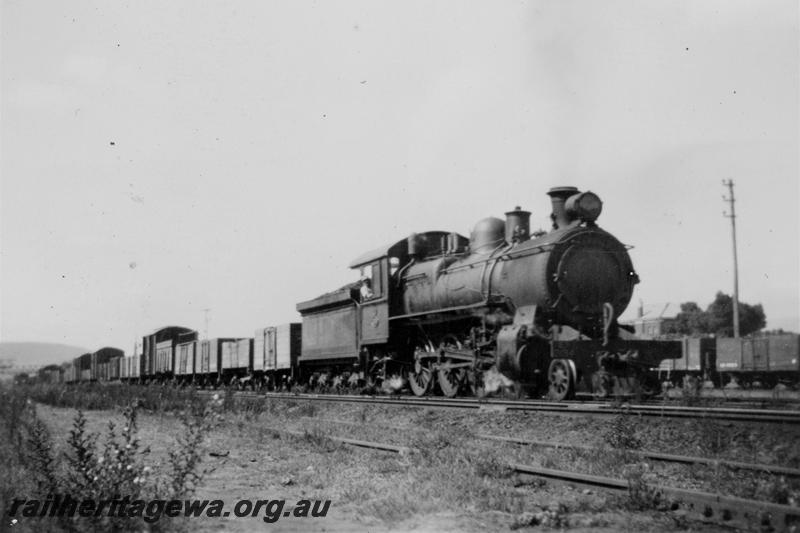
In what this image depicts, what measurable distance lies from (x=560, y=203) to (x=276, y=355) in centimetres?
1472

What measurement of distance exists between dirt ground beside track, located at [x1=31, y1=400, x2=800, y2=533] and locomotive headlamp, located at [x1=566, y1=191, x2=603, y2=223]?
4.28 meters

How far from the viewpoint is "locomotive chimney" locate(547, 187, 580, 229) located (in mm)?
12891

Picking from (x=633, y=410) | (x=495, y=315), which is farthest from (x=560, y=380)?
(x=633, y=410)

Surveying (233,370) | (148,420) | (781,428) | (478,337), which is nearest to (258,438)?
(148,420)

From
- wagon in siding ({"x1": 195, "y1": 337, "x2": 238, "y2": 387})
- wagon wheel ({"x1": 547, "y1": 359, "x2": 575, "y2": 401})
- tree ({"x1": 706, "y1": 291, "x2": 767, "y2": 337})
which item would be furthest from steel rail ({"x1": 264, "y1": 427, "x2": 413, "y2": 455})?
tree ({"x1": 706, "y1": 291, "x2": 767, "y2": 337})

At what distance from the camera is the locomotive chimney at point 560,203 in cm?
1289

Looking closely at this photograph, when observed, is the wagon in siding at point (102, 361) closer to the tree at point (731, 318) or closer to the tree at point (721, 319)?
the tree at point (721, 319)

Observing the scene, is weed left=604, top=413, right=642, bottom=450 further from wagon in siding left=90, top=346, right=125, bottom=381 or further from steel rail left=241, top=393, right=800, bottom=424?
wagon in siding left=90, top=346, right=125, bottom=381

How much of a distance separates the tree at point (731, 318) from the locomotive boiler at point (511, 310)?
33.9 meters

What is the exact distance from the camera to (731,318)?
45812 millimetres

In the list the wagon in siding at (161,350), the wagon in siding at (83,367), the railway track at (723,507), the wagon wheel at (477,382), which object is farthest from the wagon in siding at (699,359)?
the wagon in siding at (83,367)

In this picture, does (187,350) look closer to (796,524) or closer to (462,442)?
(462,442)

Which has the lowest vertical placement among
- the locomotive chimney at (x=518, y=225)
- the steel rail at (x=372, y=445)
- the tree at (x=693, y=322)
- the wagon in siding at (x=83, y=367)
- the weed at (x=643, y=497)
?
the wagon in siding at (x=83, y=367)

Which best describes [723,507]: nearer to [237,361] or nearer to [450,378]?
[450,378]
